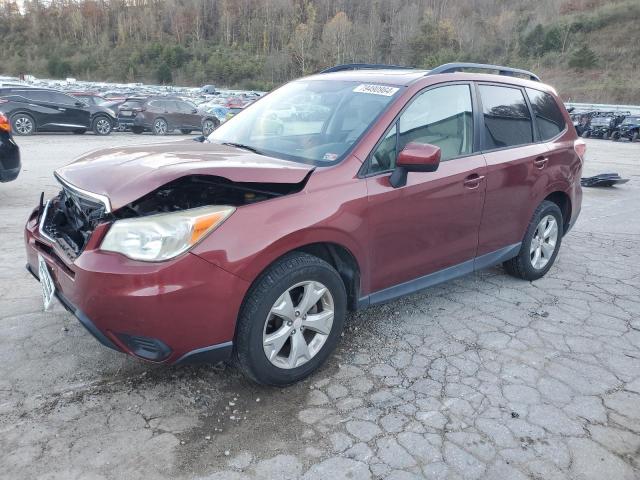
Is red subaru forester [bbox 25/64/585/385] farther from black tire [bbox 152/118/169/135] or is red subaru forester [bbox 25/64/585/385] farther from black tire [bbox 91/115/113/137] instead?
black tire [bbox 152/118/169/135]

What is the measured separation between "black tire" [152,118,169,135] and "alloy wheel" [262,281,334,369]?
1838cm

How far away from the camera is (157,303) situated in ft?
7.82

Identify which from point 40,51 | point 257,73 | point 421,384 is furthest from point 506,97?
point 40,51

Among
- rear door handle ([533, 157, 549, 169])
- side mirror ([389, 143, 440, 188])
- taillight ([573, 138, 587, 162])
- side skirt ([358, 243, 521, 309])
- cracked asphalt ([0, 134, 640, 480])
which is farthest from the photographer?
taillight ([573, 138, 587, 162])

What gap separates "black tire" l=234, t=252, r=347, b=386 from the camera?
104 inches

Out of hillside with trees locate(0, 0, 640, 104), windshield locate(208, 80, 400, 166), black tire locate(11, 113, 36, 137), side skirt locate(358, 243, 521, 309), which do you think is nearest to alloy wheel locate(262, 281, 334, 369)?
side skirt locate(358, 243, 521, 309)

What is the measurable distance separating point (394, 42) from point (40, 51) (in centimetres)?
6138

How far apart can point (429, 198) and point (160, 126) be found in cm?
1825

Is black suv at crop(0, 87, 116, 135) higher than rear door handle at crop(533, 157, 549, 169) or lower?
lower

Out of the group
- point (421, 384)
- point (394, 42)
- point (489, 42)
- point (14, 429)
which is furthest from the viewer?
point (394, 42)

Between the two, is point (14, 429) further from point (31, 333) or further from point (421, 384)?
point (421, 384)

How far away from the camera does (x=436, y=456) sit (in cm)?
244

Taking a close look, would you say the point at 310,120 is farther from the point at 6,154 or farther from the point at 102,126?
the point at 102,126

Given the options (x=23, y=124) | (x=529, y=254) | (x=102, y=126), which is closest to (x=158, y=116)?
(x=102, y=126)
